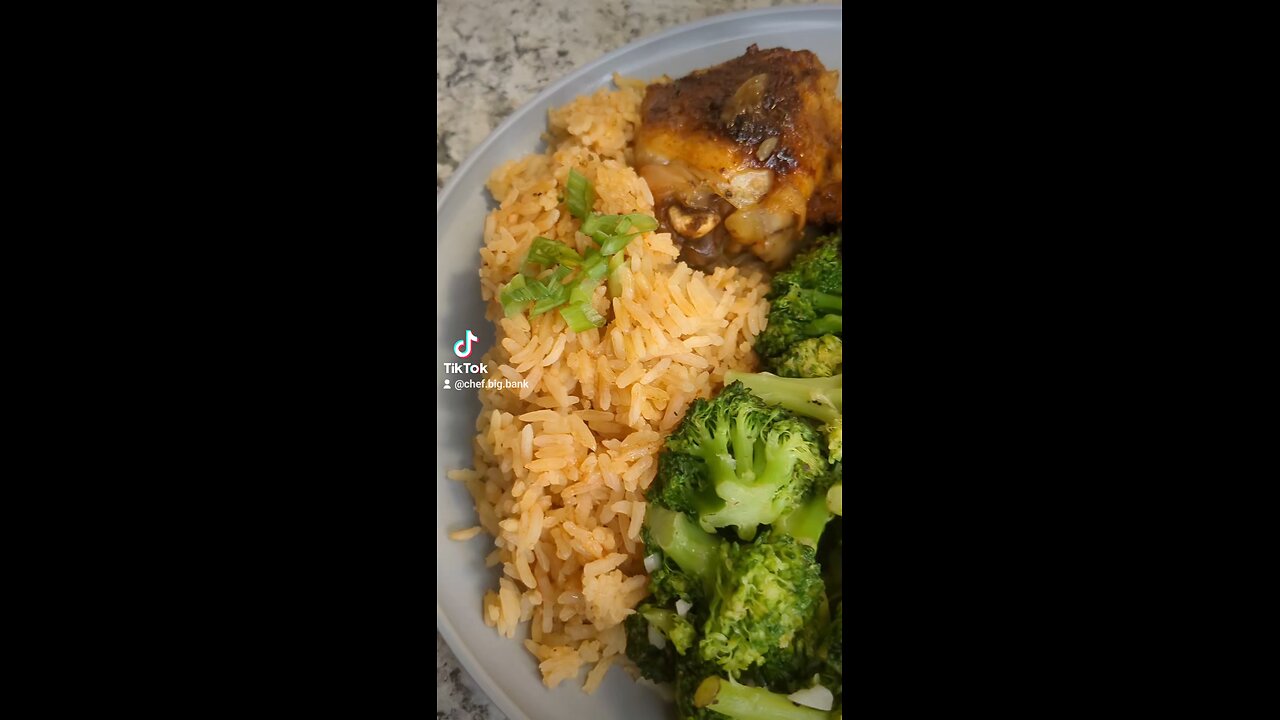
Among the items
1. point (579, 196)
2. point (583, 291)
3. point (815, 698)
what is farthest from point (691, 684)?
point (579, 196)

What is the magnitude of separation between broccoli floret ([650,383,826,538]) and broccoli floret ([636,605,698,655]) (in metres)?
0.18

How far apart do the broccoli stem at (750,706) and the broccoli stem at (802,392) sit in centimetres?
50

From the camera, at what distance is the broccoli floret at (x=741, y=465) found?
1.39m

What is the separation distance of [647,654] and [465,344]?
77 cm

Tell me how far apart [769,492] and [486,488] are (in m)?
0.64

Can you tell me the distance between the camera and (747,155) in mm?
1722

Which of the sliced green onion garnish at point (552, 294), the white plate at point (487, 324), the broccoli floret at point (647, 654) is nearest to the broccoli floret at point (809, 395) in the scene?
the sliced green onion garnish at point (552, 294)

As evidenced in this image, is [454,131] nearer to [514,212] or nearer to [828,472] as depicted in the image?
[514,212]

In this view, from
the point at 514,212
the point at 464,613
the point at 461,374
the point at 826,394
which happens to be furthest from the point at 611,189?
the point at 464,613

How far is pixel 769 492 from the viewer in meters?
1.39

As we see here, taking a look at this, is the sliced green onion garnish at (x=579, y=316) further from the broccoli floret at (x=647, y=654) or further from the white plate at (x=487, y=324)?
the broccoli floret at (x=647, y=654)

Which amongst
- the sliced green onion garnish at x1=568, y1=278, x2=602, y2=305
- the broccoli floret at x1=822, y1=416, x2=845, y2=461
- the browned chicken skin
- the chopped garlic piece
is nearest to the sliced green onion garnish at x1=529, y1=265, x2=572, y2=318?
the sliced green onion garnish at x1=568, y1=278, x2=602, y2=305

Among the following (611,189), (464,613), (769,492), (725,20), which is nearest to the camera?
(769,492)

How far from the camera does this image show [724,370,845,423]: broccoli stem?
4.91 feet
